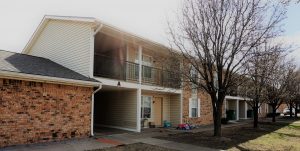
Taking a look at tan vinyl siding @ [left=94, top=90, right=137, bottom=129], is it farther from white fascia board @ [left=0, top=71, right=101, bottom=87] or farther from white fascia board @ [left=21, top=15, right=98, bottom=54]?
white fascia board @ [left=21, top=15, right=98, bottom=54]

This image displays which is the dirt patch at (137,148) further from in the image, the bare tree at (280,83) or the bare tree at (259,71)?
the bare tree at (280,83)

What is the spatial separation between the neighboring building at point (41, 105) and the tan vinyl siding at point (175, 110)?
29.1 feet

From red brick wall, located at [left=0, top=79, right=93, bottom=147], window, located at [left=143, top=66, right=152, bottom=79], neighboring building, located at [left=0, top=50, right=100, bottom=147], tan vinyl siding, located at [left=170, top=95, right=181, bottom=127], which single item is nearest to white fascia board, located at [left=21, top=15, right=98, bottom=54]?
neighboring building, located at [left=0, top=50, right=100, bottom=147]

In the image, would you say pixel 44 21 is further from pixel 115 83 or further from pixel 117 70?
pixel 115 83

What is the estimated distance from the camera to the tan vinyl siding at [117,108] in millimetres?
17172

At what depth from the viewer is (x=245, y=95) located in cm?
2155

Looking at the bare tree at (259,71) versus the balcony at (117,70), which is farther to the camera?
the balcony at (117,70)

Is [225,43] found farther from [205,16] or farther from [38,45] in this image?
[38,45]

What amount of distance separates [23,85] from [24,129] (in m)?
1.63

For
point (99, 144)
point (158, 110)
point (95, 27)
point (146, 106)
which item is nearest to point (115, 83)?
point (95, 27)

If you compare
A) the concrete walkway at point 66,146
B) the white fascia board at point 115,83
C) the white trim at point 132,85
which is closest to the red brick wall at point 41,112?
the concrete walkway at point 66,146

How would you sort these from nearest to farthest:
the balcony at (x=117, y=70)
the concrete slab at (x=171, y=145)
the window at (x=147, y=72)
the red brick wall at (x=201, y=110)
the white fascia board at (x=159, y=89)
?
1. the concrete slab at (x=171, y=145)
2. the balcony at (x=117, y=70)
3. the white fascia board at (x=159, y=89)
4. the window at (x=147, y=72)
5. the red brick wall at (x=201, y=110)

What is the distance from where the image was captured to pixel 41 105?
11555 millimetres

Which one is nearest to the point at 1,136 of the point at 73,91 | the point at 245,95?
the point at 73,91
